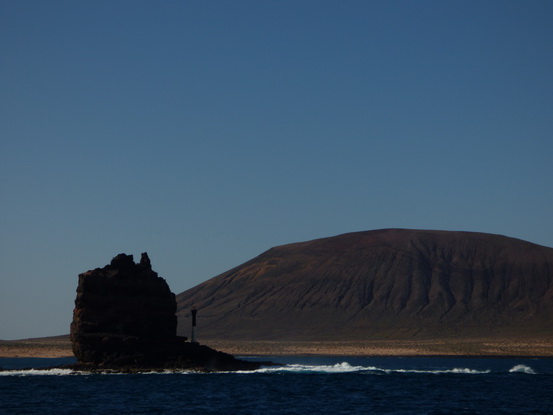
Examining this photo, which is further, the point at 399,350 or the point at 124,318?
the point at 399,350

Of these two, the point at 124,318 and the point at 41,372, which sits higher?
the point at 124,318

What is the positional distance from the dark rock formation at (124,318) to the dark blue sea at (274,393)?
303 cm

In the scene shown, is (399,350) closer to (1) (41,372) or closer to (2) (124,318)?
(1) (41,372)

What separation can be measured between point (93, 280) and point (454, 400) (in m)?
40.2

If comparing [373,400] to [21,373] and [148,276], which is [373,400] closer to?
[148,276]

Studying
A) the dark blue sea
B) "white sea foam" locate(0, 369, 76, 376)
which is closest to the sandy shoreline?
"white sea foam" locate(0, 369, 76, 376)

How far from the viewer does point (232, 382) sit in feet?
268

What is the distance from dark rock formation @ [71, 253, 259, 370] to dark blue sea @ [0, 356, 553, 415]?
303 cm

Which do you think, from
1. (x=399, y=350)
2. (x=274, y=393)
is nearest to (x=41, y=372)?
(x=274, y=393)

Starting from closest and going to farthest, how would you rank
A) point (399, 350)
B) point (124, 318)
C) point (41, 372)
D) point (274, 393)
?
point (274, 393), point (124, 318), point (41, 372), point (399, 350)

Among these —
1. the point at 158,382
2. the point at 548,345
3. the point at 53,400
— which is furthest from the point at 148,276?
the point at 548,345

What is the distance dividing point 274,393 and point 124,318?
909 inches

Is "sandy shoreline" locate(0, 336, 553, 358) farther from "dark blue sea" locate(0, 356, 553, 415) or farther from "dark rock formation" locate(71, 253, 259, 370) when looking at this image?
"dark rock formation" locate(71, 253, 259, 370)

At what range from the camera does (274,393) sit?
71812 millimetres
